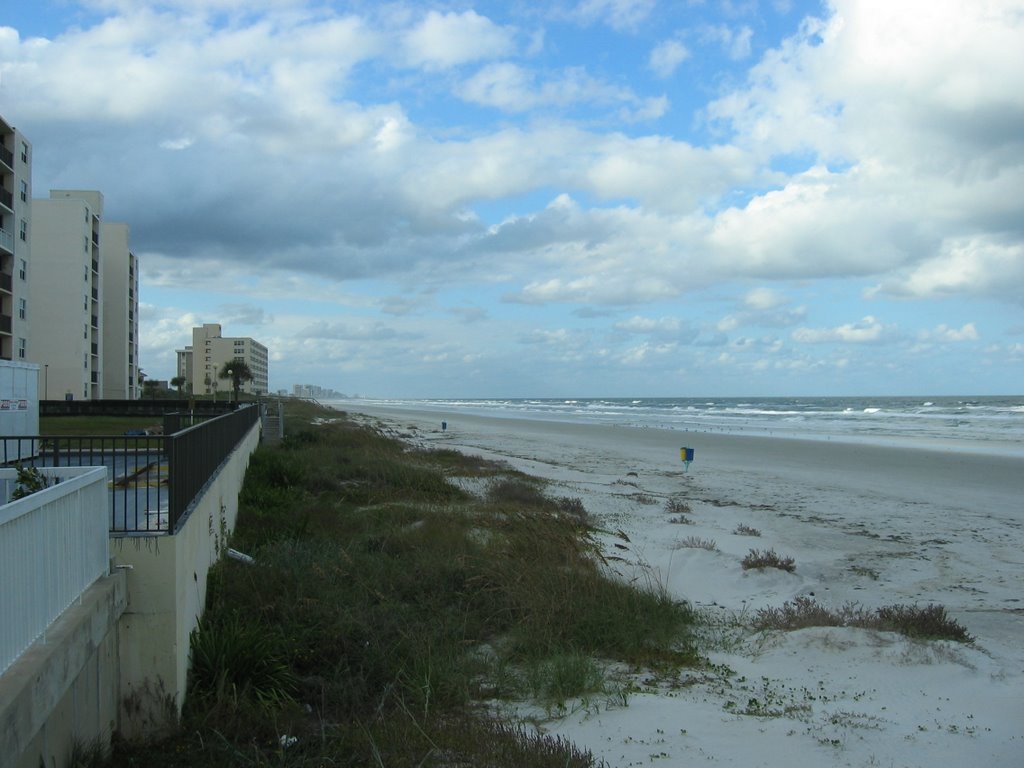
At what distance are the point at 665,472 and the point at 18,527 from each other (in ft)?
77.7

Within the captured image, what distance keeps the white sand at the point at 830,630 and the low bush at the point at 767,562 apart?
0.17m

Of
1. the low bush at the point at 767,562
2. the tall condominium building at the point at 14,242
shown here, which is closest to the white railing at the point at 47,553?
the low bush at the point at 767,562

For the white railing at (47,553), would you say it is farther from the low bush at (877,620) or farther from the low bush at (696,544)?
the low bush at (696,544)

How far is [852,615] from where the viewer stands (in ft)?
27.7

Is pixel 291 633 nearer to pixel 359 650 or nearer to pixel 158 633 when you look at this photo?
pixel 359 650

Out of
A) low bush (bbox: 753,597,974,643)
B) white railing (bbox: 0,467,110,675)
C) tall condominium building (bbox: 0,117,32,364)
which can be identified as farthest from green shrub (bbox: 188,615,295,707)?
tall condominium building (bbox: 0,117,32,364)

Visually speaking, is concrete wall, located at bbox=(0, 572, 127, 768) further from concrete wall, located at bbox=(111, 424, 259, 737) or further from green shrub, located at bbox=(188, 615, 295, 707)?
green shrub, located at bbox=(188, 615, 295, 707)

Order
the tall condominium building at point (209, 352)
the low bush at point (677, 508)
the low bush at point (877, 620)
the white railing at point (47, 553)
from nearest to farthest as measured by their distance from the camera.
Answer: the white railing at point (47, 553) → the low bush at point (877, 620) → the low bush at point (677, 508) → the tall condominium building at point (209, 352)

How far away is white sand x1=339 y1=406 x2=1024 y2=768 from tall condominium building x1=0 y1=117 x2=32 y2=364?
34845 mm

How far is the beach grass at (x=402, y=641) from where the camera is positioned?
5.33m

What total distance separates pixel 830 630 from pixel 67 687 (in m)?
6.45

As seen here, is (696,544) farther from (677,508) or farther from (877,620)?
(877,620)

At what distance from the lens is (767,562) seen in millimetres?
11211

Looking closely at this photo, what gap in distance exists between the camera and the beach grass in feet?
17.5
